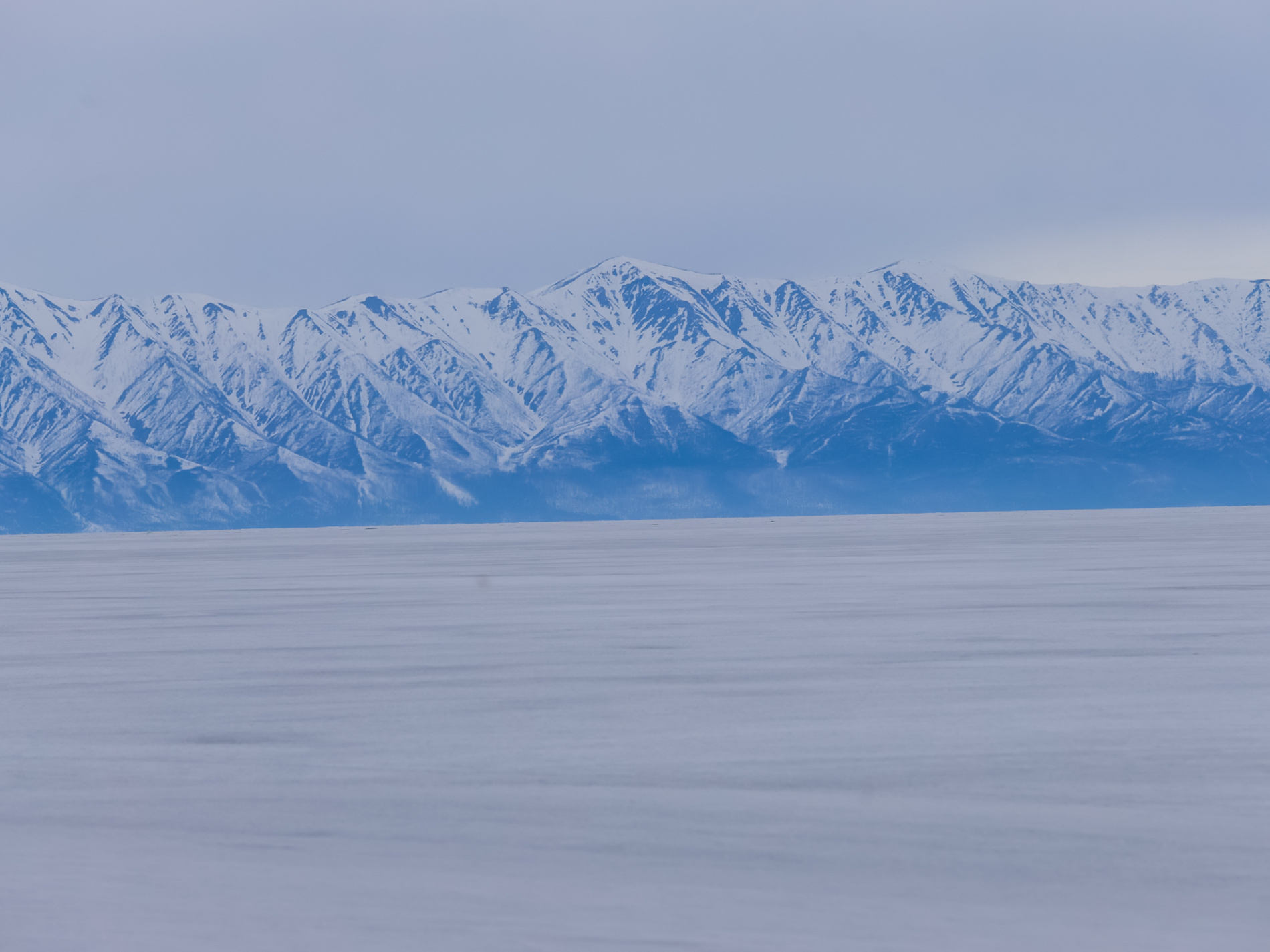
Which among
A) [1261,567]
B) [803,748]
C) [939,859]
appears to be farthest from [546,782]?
[1261,567]

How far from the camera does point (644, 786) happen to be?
43.5 ft

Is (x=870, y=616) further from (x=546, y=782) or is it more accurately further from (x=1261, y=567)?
(x=1261, y=567)

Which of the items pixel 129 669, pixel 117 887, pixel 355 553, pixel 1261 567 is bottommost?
pixel 117 887

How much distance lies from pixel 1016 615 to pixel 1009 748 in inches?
634

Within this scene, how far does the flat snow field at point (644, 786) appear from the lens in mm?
9477

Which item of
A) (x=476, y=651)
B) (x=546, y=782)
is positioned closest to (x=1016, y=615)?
(x=476, y=651)

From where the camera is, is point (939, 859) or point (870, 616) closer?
point (939, 859)

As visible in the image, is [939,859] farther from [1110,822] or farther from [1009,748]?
[1009,748]

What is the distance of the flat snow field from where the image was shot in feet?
31.1

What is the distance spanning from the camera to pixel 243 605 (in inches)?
1537

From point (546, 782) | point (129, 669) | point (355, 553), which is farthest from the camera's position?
point (355, 553)

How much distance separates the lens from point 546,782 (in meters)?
13.5

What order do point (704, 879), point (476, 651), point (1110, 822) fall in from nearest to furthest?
point (704, 879), point (1110, 822), point (476, 651)

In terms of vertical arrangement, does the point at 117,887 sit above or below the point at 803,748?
below
